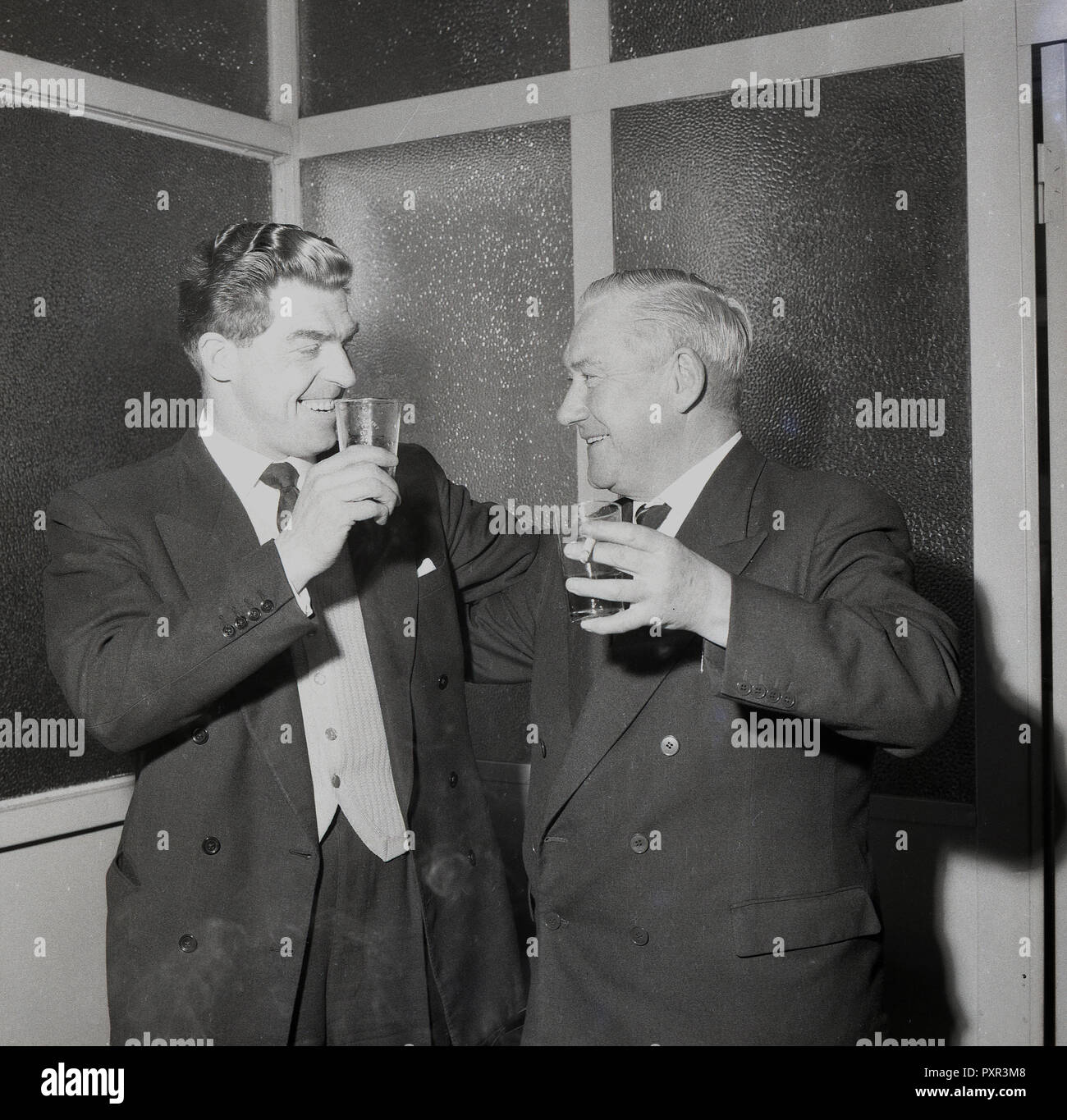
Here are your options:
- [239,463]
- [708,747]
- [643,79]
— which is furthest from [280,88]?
[708,747]

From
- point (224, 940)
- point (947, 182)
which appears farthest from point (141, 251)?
point (947, 182)

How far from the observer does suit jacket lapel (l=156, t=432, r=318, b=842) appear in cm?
151

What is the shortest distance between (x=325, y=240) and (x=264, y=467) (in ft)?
1.07

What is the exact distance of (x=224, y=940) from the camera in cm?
148

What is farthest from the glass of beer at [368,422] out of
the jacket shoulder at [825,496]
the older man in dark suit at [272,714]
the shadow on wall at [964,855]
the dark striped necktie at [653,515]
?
the shadow on wall at [964,855]

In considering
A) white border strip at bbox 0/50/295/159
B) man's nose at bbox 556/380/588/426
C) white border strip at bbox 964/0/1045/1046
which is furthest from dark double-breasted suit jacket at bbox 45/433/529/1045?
white border strip at bbox 964/0/1045/1046

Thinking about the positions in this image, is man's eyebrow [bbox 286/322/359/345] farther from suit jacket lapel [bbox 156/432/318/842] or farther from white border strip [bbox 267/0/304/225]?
white border strip [bbox 267/0/304/225]

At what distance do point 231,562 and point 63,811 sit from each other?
73 centimetres

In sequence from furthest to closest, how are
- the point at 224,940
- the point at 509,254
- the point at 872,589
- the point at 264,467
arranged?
the point at 509,254, the point at 264,467, the point at 224,940, the point at 872,589

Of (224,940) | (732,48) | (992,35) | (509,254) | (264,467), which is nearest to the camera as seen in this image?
(224,940)

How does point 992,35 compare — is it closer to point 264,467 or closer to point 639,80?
point 639,80

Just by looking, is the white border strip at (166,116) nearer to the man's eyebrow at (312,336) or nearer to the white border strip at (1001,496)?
the man's eyebrow at (312,336)

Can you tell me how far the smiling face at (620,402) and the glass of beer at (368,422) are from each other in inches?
11.2

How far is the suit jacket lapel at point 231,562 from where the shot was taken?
1510 millimetres
